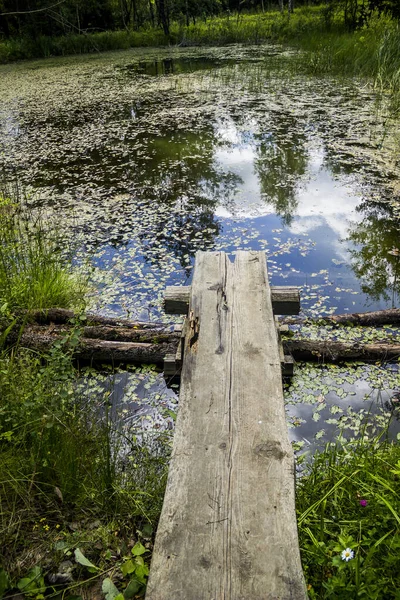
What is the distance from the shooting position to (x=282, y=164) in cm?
511

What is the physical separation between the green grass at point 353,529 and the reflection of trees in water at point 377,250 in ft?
5.18

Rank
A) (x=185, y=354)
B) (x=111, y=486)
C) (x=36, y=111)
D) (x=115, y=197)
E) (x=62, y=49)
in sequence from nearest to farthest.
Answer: (x=111, y=486) < (x=185, y=354) < (x=115, y=197) < (x=36, y=111) < (x=62, y=49)

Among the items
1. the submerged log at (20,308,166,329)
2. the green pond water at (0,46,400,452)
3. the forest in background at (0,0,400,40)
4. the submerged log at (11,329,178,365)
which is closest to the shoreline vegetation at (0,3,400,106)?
the forest in background at (0,0,400,40)

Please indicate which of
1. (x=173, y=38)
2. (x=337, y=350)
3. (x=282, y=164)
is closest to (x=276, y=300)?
(x=337, y=350)

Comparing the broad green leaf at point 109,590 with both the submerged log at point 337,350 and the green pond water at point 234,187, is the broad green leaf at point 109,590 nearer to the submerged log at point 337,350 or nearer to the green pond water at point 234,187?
the green pond water at point 234,187

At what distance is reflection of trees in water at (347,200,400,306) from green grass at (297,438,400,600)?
5.18ft

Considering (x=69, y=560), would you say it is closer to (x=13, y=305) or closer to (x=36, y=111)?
(x=13, y=305)

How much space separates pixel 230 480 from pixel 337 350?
4.42 ft

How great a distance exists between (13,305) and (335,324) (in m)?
1.83

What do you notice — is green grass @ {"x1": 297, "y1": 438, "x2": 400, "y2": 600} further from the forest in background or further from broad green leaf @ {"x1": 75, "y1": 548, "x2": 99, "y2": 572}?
the forest in background

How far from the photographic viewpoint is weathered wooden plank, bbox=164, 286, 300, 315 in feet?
7.09

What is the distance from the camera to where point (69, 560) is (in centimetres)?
134

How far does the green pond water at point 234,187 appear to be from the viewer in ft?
9.93

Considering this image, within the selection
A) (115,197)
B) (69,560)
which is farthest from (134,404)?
(115,197)
